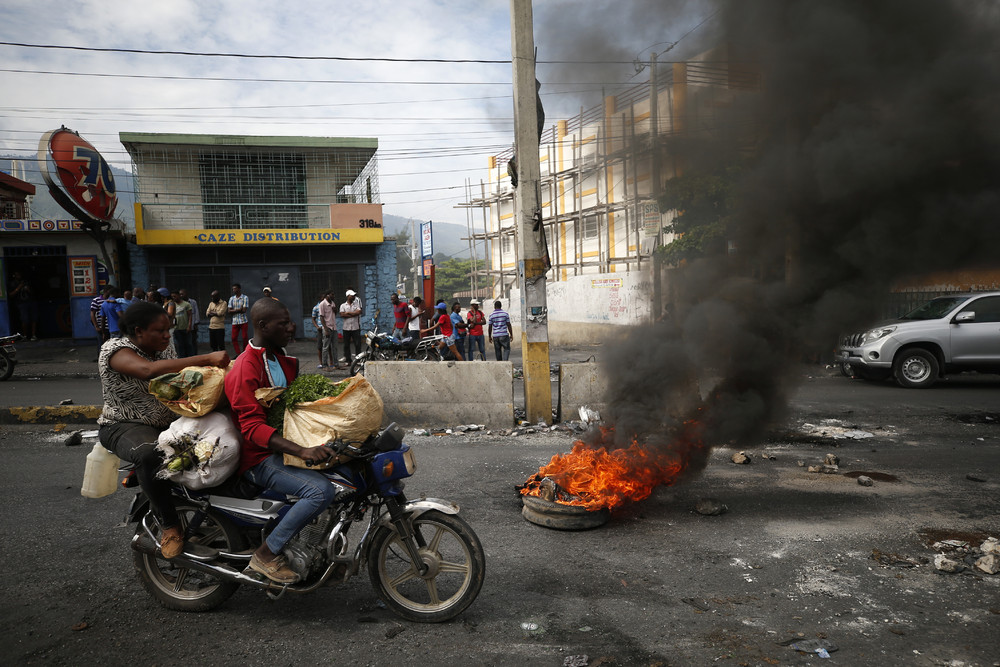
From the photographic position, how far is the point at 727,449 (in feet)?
22.5

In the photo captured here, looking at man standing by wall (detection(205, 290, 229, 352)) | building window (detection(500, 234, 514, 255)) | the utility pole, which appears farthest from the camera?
building window (detection(500, 234, 514, 255))

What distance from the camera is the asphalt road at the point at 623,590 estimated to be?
3.12 m

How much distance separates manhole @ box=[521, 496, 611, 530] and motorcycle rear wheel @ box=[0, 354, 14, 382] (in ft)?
43.4

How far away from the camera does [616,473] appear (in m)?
4.97

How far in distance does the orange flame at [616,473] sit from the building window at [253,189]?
18038mm

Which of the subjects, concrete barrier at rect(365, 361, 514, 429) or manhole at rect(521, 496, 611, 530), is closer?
manhole at rect(521, 496, 611, 530)

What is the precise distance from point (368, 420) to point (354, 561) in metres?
0.78

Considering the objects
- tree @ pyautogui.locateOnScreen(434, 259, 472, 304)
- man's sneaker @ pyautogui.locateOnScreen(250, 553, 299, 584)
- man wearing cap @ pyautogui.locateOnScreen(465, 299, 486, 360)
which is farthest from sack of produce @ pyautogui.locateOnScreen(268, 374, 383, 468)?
tree @ pyautogui.locateOnScreen(434, 259, 472, 304)

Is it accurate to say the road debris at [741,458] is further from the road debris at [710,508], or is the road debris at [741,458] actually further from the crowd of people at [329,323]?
the crowd of people at [329,323]

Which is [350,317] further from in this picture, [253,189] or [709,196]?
[253,189]

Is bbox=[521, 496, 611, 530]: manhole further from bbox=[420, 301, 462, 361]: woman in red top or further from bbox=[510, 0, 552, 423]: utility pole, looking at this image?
bbox=[420, 301, 462, 361]: woman in red top

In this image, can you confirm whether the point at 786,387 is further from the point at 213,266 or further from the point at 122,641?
the point at 213,266

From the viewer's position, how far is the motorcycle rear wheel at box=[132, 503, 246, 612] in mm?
3441

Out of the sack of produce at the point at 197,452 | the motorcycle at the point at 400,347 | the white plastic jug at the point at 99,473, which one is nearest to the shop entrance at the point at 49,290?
the motorcycle at the point at 400,347
